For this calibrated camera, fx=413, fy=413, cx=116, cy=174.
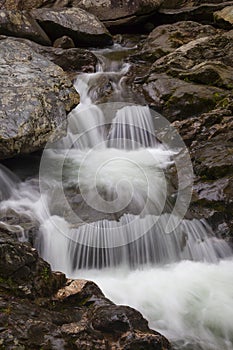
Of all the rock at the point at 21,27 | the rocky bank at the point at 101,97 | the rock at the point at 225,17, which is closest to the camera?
the rocky bank at the point at 101,97

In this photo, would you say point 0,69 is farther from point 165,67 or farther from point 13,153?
point 165,67

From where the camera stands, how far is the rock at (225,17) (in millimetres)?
11805

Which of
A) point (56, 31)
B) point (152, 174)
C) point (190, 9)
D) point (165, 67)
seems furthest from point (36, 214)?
point (190, 9)

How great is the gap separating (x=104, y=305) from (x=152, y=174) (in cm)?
325

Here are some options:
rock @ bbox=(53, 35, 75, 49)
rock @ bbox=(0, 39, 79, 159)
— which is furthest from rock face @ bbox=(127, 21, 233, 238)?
rock @ bbox=(0, 39, 79, 159)

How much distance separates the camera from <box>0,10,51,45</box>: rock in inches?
385

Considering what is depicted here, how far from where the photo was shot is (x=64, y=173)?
641cm

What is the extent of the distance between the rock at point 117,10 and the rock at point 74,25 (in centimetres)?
82

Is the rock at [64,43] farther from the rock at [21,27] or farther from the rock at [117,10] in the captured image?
the rock at [117,10]

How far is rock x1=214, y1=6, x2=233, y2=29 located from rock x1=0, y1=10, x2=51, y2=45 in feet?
16.6

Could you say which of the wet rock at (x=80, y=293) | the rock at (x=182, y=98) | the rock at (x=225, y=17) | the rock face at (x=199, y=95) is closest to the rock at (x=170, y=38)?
the rock face at (x=199, y=95)

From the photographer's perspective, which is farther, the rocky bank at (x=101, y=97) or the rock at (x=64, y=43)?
the rock at (x=64, y=43)

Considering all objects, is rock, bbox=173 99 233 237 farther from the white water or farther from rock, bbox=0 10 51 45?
rock, bbox=0 10 51 45

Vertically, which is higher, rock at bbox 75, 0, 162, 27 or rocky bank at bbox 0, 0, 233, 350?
rock at bbox 75, 0, 162, 27
